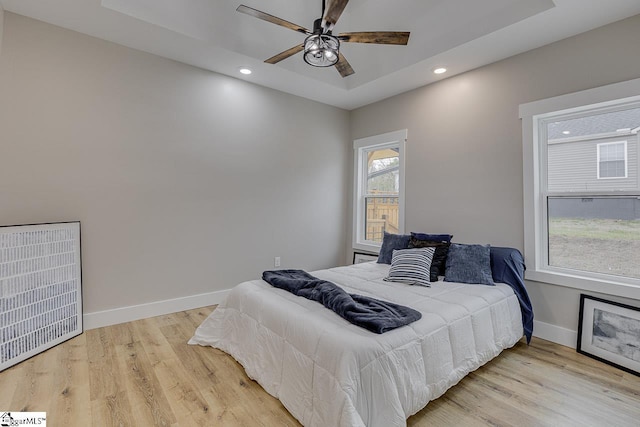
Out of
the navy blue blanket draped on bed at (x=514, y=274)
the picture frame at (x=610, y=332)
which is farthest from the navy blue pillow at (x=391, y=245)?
the picture frame at (x=610, y=332)

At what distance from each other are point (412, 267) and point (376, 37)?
189 centimetres

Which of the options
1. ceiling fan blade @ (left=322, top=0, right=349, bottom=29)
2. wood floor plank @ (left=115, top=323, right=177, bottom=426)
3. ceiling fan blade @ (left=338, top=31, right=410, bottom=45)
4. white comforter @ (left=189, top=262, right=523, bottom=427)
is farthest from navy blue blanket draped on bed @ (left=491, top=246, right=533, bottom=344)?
wood floor plank @ (left=115, top=323, right=177, bottom=426)

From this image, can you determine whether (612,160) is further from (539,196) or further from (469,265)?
(469,265)

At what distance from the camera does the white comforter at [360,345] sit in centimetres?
145

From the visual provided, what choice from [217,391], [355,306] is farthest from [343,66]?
[217,391]

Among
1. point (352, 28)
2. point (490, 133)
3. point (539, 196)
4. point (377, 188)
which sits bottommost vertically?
point (539, 196)

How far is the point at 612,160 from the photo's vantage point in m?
2.51

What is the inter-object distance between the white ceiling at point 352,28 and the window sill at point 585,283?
2089 mm

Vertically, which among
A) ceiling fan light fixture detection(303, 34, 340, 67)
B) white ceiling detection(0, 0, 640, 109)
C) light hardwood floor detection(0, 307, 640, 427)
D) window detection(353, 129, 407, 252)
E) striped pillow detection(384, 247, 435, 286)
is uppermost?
Result: white ceiling detection(0, 0, 640, 109)

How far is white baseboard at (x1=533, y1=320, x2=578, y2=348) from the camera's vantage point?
8.48 ft

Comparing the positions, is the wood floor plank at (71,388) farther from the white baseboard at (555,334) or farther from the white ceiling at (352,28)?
the white baseboard at (555,334)

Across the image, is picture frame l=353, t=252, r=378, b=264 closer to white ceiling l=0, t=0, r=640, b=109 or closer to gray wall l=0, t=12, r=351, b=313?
gray wall l=0, t=12, r=351, b=313

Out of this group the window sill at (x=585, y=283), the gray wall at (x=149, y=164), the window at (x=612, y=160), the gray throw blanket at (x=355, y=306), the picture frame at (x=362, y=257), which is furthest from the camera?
the picture frame at (x=362, y=257)

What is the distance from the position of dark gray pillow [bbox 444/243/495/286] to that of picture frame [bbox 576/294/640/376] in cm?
77
